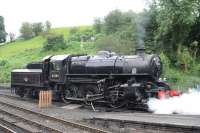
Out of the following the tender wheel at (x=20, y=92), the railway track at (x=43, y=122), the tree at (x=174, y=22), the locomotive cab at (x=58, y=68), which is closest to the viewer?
the railway track at (x=43, y=122)

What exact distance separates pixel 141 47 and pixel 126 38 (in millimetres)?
14220

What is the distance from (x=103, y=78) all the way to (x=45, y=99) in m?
4.25

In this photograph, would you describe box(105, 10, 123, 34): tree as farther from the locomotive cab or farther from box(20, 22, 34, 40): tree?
box(20, 22, 34, 40): tree

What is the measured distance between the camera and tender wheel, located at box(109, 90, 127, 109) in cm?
1966

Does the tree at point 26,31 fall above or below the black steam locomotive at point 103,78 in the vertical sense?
above

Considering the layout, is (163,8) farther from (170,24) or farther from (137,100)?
(137,100)

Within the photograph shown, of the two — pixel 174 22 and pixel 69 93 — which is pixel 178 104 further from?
pixel 174 22

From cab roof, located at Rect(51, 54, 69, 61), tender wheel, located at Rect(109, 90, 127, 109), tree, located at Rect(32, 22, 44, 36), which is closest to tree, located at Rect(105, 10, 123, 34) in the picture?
cab roof, located at Rect(51, 54, 69, 61)

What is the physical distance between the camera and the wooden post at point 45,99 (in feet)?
75.4

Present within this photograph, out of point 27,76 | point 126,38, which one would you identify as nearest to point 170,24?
point 126,38

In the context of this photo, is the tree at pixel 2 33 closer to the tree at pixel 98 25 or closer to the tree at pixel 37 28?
the tree at pixel 37 28

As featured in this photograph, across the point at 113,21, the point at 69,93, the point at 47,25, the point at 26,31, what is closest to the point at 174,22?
the point at 69,93

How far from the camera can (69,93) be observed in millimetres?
23266

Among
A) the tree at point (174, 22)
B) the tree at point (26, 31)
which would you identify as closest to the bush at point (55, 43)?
the tree at point (174, 22)
